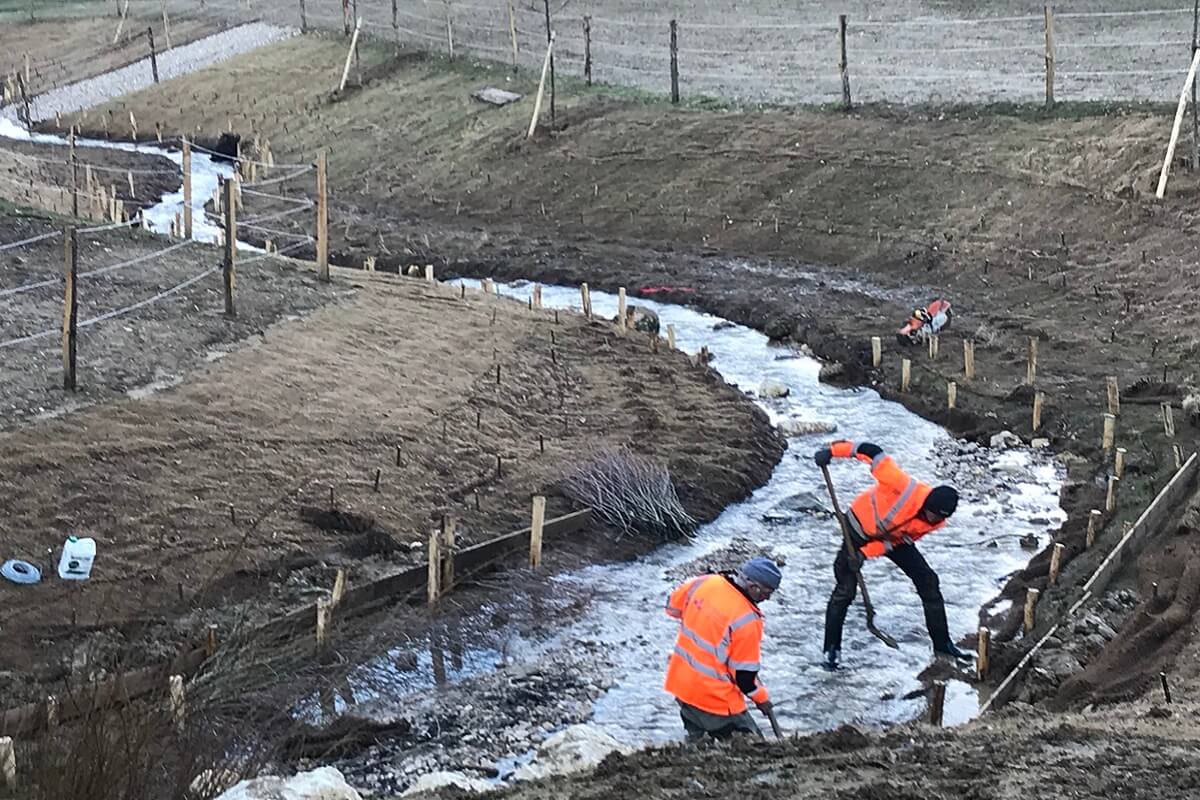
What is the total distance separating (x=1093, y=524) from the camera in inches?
493

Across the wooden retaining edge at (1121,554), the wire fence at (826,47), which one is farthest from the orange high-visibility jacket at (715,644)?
the wire fence at (826,47)

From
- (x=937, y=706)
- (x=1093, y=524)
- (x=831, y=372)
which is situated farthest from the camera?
(x=831, y=372)

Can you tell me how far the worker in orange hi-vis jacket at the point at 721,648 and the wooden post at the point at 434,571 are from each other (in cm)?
321

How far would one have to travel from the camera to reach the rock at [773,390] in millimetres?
17750

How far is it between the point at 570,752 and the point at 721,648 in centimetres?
145

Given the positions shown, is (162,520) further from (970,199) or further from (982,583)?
(970,199)

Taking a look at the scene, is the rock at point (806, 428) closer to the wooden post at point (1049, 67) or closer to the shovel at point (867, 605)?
the shovel at point (867, 605)

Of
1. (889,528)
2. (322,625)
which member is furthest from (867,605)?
(322,625)

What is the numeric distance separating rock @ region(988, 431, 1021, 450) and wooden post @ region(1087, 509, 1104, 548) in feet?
8.49

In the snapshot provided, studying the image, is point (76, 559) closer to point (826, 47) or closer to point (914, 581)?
point (914, 581)

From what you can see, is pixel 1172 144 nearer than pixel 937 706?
No

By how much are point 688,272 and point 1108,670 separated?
14064 mm

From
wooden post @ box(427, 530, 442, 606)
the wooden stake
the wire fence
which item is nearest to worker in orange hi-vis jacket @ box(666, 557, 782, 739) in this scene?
wooden post @ box(427, 530, 442, 606)

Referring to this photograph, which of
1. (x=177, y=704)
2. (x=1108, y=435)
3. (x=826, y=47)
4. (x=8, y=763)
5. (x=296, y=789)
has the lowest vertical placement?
(x=1108, y=435)
